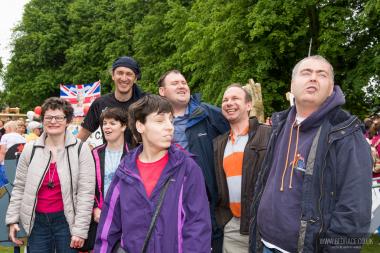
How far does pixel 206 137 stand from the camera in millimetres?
4281

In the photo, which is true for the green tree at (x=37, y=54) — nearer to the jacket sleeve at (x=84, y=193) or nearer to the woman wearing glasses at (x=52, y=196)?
the woman wearing glasses at (x=52, y=196)

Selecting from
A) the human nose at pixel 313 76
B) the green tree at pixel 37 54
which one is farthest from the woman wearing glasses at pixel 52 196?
the green tree at pixel 37 54

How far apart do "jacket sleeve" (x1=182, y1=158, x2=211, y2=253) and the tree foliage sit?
1267 cm

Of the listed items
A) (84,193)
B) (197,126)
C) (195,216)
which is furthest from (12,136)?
(195,216)

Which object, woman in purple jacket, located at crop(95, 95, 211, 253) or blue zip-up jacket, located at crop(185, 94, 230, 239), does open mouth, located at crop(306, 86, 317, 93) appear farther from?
blue zip-up jacket, located at crop(185, 94, 230, 239)

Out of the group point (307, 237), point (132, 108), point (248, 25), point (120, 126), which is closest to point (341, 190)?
point (307, 237)

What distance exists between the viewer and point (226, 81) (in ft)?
→ 63.3

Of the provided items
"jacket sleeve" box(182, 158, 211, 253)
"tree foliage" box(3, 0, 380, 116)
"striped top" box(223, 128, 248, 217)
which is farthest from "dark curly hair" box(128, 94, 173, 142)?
"tree foliage" box(3, 0, 380, 116)

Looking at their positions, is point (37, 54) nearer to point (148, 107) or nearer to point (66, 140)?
point (66, 140)

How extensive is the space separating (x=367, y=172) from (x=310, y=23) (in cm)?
1604

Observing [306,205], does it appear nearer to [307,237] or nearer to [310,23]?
[307,237]

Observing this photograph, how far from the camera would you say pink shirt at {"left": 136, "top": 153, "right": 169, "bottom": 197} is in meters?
3.01

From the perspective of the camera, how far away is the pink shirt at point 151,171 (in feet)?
9.88

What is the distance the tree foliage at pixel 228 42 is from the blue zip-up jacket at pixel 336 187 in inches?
487
